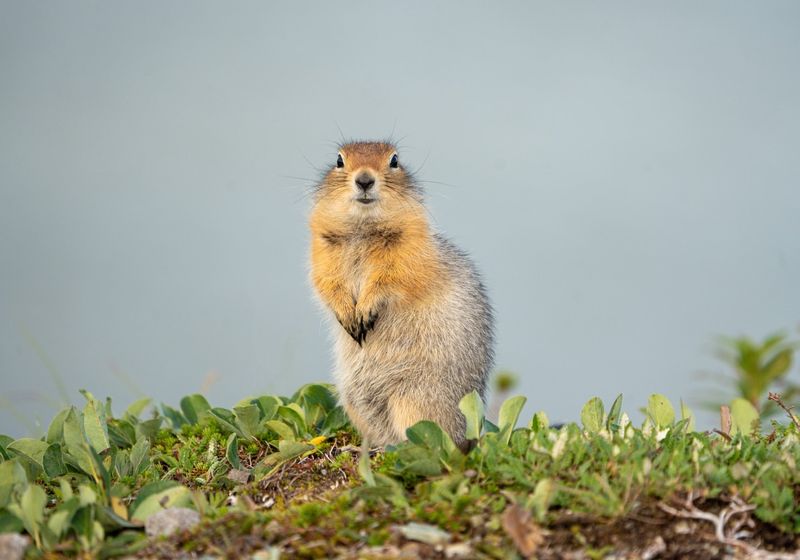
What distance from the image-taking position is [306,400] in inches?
282

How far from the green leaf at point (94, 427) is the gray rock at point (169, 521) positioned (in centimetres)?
150

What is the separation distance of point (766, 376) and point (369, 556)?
239 inches

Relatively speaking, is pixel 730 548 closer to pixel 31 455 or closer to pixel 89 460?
pixel 89 460

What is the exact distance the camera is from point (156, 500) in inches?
187

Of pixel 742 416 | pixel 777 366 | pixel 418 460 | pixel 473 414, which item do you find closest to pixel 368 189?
pixel 473 414

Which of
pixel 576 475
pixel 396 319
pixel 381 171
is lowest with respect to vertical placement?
pixel 576 475

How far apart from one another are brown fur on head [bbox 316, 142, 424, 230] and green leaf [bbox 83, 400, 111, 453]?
85.9 inches

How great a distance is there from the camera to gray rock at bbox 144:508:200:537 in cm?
444

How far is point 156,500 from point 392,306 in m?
2.46

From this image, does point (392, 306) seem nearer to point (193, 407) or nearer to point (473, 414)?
point (473, 414)

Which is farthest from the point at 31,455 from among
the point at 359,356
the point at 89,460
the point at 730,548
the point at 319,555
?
the point at 730,548

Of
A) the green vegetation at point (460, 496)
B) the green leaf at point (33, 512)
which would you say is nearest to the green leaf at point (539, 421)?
the green vegetation at point (460, 496)

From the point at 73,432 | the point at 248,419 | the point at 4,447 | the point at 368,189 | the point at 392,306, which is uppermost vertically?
the point at 368,189

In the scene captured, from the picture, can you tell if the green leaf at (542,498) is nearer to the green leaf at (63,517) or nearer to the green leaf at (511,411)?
the green leaf at (511,411)
